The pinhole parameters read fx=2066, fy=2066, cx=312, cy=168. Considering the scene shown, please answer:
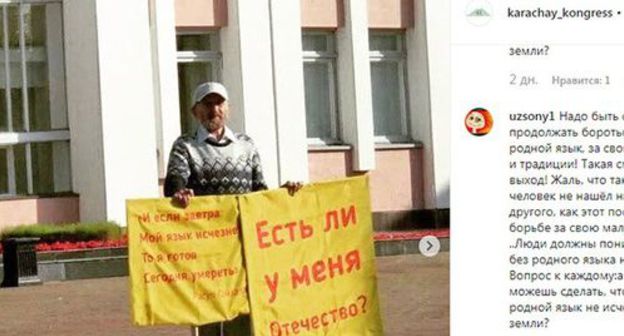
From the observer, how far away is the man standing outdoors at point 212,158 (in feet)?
31.3

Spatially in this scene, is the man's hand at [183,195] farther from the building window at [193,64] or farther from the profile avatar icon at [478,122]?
the building window at [193,64]

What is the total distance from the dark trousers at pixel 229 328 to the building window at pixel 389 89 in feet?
84.1

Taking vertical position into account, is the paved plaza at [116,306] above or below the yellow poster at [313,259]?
below

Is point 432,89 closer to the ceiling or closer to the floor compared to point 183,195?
closer to the ceiling

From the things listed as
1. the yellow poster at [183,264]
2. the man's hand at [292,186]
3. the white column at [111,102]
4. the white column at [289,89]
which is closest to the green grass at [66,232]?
the white column at [111,102]

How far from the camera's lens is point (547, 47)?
4.28m

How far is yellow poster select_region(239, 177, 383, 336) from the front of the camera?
987cm

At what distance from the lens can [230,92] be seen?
112ft

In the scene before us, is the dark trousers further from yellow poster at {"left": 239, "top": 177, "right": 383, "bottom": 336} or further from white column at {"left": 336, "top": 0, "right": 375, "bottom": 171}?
white column at {"left": 336, "top": 0, "right": 375, "bottom": 171}

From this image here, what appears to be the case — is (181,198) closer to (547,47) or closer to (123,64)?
(547,47)

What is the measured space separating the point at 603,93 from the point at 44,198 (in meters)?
28.0

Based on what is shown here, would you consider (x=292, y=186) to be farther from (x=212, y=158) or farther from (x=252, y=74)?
(x=252, y=74)

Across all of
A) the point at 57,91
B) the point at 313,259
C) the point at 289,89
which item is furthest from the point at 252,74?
the point at 313,259

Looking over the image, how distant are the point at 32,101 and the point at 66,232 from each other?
367cm
